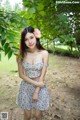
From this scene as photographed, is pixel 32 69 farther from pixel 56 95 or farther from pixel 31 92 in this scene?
pixel 56 95

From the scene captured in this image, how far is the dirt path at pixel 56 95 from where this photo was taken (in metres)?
4.71

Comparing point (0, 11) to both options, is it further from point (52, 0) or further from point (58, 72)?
point (58, 72)

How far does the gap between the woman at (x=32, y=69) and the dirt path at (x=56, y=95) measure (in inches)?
54.1

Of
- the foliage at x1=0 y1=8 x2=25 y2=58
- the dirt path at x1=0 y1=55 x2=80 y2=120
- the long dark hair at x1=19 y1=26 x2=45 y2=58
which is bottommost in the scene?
the dirt path at x1=0 y1=55 x2=80 y2=120

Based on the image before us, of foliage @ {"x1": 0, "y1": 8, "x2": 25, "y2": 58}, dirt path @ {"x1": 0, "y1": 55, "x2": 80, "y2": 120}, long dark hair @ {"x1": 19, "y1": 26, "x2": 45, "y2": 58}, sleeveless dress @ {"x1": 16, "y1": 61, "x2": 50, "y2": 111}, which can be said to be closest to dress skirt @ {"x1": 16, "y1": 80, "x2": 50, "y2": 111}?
sleeveless dress @ {"x1": 16, "y1": 61, "x2": 50, "y2": 111}

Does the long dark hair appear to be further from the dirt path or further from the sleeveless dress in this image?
the dirt path

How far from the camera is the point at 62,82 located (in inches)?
309

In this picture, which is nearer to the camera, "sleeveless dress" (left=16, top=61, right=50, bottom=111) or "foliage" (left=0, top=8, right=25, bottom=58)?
"foliage" (left=0, top=8, right=25, bottom=58)

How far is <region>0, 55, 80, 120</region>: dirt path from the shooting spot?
4.71 meters

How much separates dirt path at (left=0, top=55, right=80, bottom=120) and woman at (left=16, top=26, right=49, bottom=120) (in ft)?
4.51

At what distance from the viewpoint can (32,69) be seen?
10.4ft

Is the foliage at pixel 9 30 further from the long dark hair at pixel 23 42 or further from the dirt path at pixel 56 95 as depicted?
the dirt path at pixel 56 95

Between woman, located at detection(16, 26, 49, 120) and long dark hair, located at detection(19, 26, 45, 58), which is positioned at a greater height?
long dark hair, located at detection(19, 26, 45, 58)

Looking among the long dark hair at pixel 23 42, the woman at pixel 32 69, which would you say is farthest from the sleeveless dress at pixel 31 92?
the long dark hair at pixel 23 42
